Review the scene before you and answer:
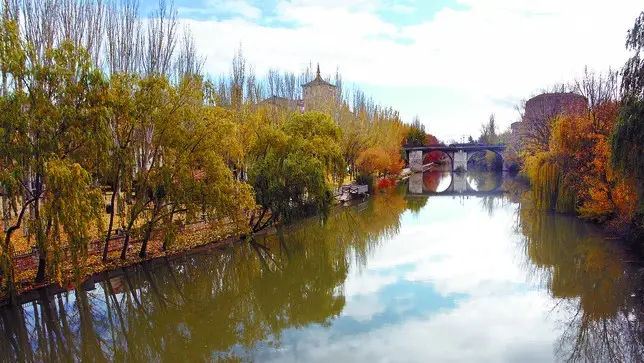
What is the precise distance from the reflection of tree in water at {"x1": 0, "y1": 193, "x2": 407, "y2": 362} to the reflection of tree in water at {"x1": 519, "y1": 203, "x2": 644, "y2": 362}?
5.90 m

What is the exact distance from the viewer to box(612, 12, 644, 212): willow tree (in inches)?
498

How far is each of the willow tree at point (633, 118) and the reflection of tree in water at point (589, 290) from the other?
277cm

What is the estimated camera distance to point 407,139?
77.0m

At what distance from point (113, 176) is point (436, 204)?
85.3 ft

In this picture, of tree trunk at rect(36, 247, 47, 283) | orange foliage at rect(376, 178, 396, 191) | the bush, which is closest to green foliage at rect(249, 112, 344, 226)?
tree trunk at rect(36, 247, 47, 283)

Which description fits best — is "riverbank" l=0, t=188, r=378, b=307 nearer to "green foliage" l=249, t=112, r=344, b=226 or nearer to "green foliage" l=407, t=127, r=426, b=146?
"green foliage" l=249, t=112, r=344, b=226

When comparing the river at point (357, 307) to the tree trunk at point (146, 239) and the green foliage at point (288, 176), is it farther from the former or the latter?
the green foliage at point (288, 176)

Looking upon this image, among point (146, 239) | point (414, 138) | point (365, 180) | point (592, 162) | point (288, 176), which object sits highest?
point (414, 138)

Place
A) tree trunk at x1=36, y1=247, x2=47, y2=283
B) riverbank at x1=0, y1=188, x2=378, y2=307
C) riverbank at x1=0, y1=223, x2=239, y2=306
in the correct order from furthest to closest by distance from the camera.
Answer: riverbank at x1=0, y1=223, x2=239, y2=306 < riverbank at x1=0, y1=188, x2=378, y2=307 < tree trunk at x1=36, y1=247, x2=47, y2=283

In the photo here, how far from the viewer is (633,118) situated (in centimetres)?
1276

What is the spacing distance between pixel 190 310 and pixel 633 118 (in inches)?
516

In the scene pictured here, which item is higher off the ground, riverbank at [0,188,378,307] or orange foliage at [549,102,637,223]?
orange foliage at [549,102,637,223]

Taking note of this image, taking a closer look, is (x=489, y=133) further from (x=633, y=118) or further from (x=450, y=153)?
(x=633, y=118)

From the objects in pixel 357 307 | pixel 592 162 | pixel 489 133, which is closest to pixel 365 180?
pixel 592 162
